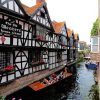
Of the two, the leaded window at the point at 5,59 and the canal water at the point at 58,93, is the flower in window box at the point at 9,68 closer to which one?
the leaded window at the point at 5,59

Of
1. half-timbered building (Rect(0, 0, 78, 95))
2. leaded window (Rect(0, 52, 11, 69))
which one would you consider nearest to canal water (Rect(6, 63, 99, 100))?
half-timbered building (Rect(0, 0, 78, 95))

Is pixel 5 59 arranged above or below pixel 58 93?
above

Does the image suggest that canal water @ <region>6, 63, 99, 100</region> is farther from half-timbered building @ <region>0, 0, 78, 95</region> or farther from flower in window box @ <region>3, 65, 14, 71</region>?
flower in window box @ <region>3, 65, 14, 71</region>

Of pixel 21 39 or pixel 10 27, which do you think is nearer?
pixel 10 27

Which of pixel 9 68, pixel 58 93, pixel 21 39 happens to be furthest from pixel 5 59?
pixel 58 93

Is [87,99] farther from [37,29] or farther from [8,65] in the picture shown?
[37,29]

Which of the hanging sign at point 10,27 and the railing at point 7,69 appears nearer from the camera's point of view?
the railing at point 7,69

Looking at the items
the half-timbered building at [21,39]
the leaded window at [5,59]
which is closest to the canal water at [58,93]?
the half-timbered building at [21,39]

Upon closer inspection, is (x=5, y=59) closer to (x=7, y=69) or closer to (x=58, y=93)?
(x=7, y=69)

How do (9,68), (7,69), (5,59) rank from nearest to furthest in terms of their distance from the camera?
1. (7,69)
2. (9,68)
3. (5,59)

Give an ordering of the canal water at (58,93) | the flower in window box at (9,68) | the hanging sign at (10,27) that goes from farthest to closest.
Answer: the canal water at (58,93)
the flower in window box at (9,68)
the hanging sign at (10,27)

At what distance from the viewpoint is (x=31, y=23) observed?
2117 cm

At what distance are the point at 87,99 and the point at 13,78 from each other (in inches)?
280

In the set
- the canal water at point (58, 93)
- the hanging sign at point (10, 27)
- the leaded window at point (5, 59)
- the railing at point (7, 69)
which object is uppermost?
the hanging sign at point (10, 27)
